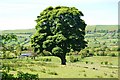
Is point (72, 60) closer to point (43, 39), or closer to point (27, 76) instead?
point (43, 39)

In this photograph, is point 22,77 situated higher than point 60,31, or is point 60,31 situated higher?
point 60,31

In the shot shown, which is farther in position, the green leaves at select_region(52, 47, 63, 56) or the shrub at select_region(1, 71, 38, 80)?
the green leaves at select_region(52, 47, 63, 56)

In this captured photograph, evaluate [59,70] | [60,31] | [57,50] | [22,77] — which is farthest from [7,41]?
[60,31]

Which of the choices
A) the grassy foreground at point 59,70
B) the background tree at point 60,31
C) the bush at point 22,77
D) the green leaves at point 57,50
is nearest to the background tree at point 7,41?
the bush at point 22,77

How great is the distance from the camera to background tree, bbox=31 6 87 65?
37438 millimetres

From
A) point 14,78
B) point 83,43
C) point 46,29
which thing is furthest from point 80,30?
point 14,78

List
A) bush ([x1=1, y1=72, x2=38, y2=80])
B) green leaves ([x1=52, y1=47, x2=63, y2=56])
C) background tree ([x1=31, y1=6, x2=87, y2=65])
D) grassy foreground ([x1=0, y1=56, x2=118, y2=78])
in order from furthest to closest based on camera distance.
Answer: background tree ([x1=31, y1=6, x2=87, y2=65])
green leaves ([x1=52, y1=47, x2=63, y2=56])
grassy foreground ([x1=0, y1=56, x2=118, y2=78])
bush ([x1=1, y1=72, x2=38, y2=80])

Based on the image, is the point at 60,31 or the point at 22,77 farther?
the point at 60,31

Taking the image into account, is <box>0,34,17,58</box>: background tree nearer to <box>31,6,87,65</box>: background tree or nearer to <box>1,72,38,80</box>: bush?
<box>1,72,38,80</box>: bush

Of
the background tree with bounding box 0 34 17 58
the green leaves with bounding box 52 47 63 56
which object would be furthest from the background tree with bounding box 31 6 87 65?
the background tree with bounding box 0 34 17 58

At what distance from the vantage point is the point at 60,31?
37.6 m

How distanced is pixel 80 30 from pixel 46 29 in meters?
4.53

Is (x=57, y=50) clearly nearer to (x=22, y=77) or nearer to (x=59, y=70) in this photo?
(x=59, y=70)

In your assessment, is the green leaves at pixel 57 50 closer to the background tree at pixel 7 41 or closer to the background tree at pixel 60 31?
the background tree at pixel 60 31
